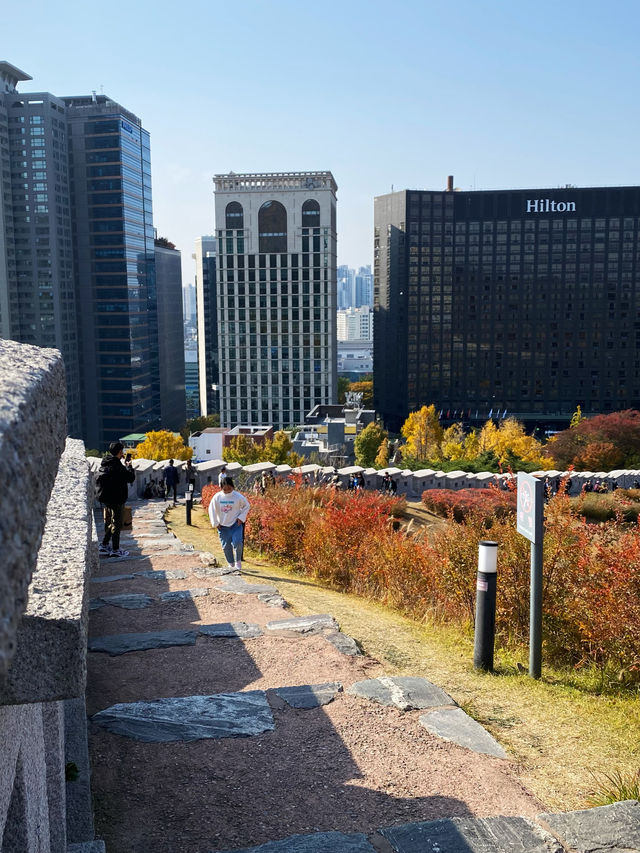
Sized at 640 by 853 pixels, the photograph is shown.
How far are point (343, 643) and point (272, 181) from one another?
116149mm

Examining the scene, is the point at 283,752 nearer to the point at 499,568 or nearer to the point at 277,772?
the point at 277,772

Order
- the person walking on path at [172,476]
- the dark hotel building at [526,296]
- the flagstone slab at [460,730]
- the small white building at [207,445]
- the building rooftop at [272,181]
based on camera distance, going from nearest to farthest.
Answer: the flagstone slab at [460,730] → the person walking on path at [172,476] → the small white building at [207,445] → the building rooftop at [272,181] → the dark hotel building at [526,296]

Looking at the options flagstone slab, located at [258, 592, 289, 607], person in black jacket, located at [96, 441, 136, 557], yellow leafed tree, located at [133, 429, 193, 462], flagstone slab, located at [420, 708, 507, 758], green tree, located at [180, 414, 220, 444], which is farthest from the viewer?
green tree, located at [180, 414, 220, 444]

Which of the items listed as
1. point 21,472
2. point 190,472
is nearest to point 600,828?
point 21,472

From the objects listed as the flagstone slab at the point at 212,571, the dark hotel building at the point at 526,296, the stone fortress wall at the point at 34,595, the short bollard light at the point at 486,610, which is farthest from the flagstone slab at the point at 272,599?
the dark hotel building at the point at 526,296

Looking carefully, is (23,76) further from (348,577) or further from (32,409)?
(32,409)

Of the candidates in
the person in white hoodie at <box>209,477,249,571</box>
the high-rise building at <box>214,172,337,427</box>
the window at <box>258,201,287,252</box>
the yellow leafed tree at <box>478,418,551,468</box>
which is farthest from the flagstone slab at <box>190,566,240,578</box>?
the window at <box>258,201,287,252</box>

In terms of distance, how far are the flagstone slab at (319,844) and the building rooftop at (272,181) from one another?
386 feet

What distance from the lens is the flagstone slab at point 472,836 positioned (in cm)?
379

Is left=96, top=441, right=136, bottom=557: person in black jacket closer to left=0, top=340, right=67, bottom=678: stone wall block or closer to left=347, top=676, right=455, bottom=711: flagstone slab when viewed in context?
left=347, top=676, right=455, bottom=711: flagstone slab

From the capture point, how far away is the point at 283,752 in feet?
16.1

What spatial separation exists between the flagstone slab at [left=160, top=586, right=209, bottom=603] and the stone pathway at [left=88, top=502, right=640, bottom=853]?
0.79m

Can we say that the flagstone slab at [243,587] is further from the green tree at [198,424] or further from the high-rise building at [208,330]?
the high-rise building at [208,330]

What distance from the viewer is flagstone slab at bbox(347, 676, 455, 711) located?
5625mm
